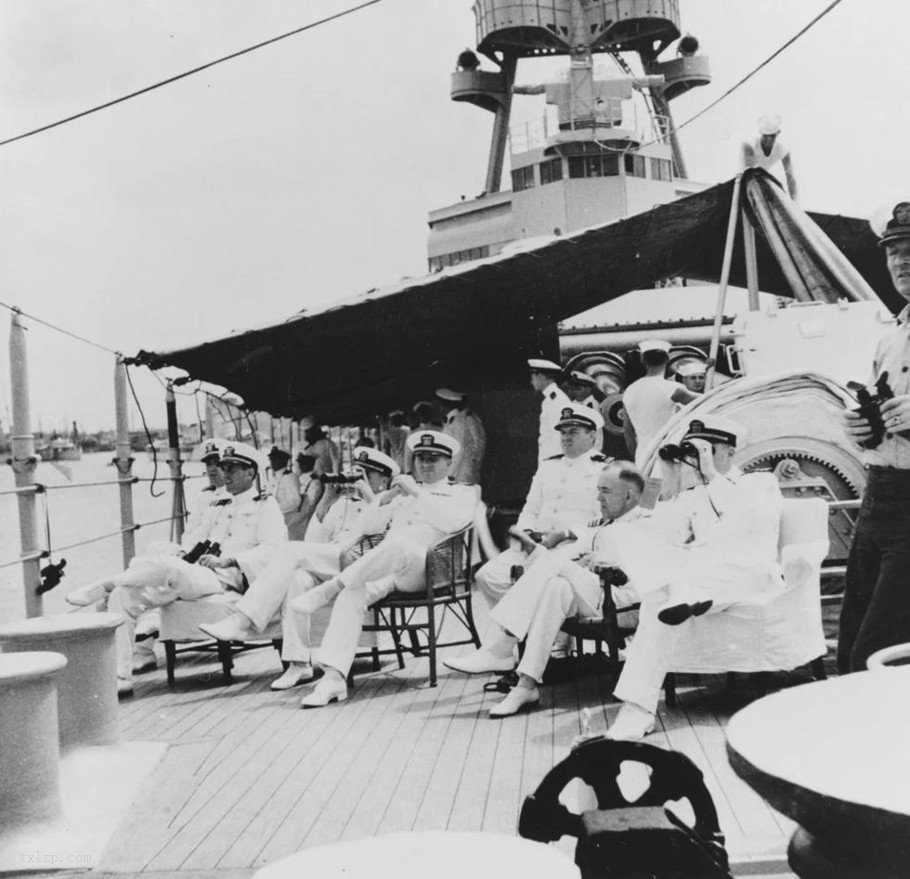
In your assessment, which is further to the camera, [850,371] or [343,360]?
[343,360]

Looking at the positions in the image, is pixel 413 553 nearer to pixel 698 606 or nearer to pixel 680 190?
pixel 698 606

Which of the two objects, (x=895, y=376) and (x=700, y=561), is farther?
(x=700, y=561)

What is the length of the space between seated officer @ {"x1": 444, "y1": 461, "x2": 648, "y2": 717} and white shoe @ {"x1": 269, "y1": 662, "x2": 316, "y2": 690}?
870 millimetres

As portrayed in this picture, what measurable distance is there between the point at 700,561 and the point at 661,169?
80.2ft

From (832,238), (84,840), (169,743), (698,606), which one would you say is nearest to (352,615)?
(169,743)

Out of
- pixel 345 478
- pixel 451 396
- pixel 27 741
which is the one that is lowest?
pixel 27 741

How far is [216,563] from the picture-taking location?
6238 millimetres

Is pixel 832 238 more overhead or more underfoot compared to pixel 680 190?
more underfoot

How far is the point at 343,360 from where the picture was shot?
9438 mm

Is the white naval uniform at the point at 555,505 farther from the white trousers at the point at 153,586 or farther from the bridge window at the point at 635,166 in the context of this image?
the bridge window at the point at 635,166

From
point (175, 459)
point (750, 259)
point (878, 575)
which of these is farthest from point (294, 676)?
point (750, 259)

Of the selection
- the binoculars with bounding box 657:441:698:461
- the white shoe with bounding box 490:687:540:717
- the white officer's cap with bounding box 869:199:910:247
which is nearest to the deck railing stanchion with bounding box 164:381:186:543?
the white shoe with bounding box 490:687:540:717

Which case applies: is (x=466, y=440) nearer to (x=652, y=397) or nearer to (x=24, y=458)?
(x=652, y=397)

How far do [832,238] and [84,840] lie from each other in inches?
338
